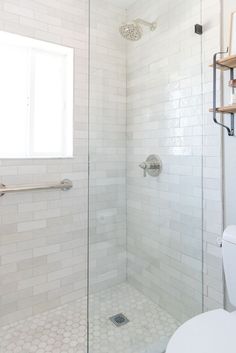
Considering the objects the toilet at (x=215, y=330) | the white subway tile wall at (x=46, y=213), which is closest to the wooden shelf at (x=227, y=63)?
the toilet at (x=215, y=330)

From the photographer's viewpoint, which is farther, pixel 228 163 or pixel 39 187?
pixel 39 187

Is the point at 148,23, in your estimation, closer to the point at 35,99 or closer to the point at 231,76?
the point at 231,76

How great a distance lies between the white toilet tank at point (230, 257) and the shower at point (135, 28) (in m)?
1.55

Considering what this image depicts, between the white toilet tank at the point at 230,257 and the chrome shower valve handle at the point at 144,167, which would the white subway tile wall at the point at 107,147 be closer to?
the chrome shower valve handle at the point at 144,167

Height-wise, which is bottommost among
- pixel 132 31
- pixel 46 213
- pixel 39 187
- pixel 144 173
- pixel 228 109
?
pixel 46 213

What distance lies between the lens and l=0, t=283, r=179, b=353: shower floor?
1526 mm

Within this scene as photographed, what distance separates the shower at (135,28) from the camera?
1896mm

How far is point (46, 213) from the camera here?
1930mm

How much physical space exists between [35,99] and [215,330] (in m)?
1.90

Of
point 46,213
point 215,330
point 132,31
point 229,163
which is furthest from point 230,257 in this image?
point 132,31

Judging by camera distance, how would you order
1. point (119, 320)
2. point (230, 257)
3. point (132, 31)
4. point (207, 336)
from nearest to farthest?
point (207, 336), point (230, 257), point (119, 320), point (132, 31)

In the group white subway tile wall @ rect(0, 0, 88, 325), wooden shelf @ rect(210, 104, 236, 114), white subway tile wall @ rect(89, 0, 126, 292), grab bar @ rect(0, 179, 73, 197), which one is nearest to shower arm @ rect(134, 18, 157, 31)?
white subway tile wall @ rect(89, 0, 126, 292)

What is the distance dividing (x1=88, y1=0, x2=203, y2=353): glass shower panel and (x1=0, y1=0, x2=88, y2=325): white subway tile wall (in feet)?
0.78

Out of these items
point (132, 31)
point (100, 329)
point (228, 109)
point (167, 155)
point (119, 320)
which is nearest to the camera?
point (228, 109)
